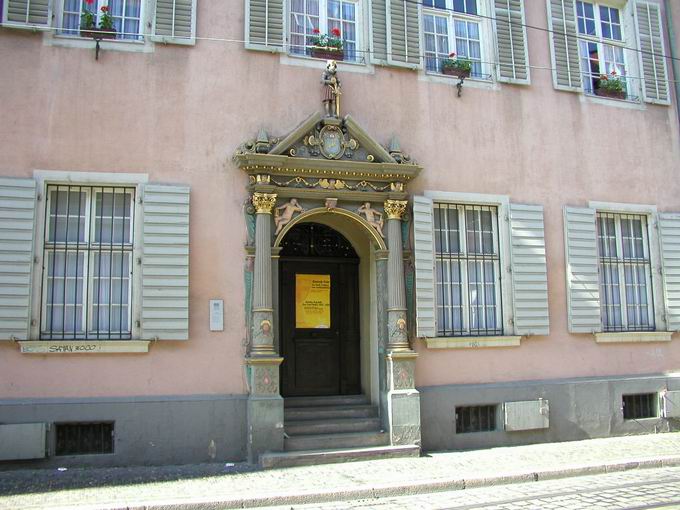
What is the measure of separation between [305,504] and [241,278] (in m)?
3.34

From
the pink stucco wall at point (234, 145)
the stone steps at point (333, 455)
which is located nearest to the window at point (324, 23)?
the pink stucco wall at point (234, 145)

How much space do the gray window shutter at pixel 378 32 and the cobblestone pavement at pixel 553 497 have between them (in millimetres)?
6432

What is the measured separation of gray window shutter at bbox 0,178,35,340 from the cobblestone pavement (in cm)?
410

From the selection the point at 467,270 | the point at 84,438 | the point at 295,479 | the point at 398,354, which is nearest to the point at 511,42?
the point at 467,270

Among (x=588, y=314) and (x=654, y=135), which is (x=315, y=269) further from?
(x=654, y=135)

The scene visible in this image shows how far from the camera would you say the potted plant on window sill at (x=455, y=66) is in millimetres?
10992

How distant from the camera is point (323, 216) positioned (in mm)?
10430

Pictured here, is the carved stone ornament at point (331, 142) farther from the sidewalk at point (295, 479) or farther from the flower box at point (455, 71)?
the sidewalk at point (295, 479)

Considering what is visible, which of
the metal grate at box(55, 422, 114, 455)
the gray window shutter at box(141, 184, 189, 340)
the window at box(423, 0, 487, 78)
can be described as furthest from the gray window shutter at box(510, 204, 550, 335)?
the metal grate at box(55, 422, 114, 455)

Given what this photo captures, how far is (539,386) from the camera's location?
419 inches

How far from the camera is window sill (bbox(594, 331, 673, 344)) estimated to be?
440 inches

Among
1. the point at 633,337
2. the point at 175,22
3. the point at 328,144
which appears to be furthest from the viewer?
the point at 633,337

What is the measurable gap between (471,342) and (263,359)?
3299 mm

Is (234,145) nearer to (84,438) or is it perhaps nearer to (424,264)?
(424,264)
